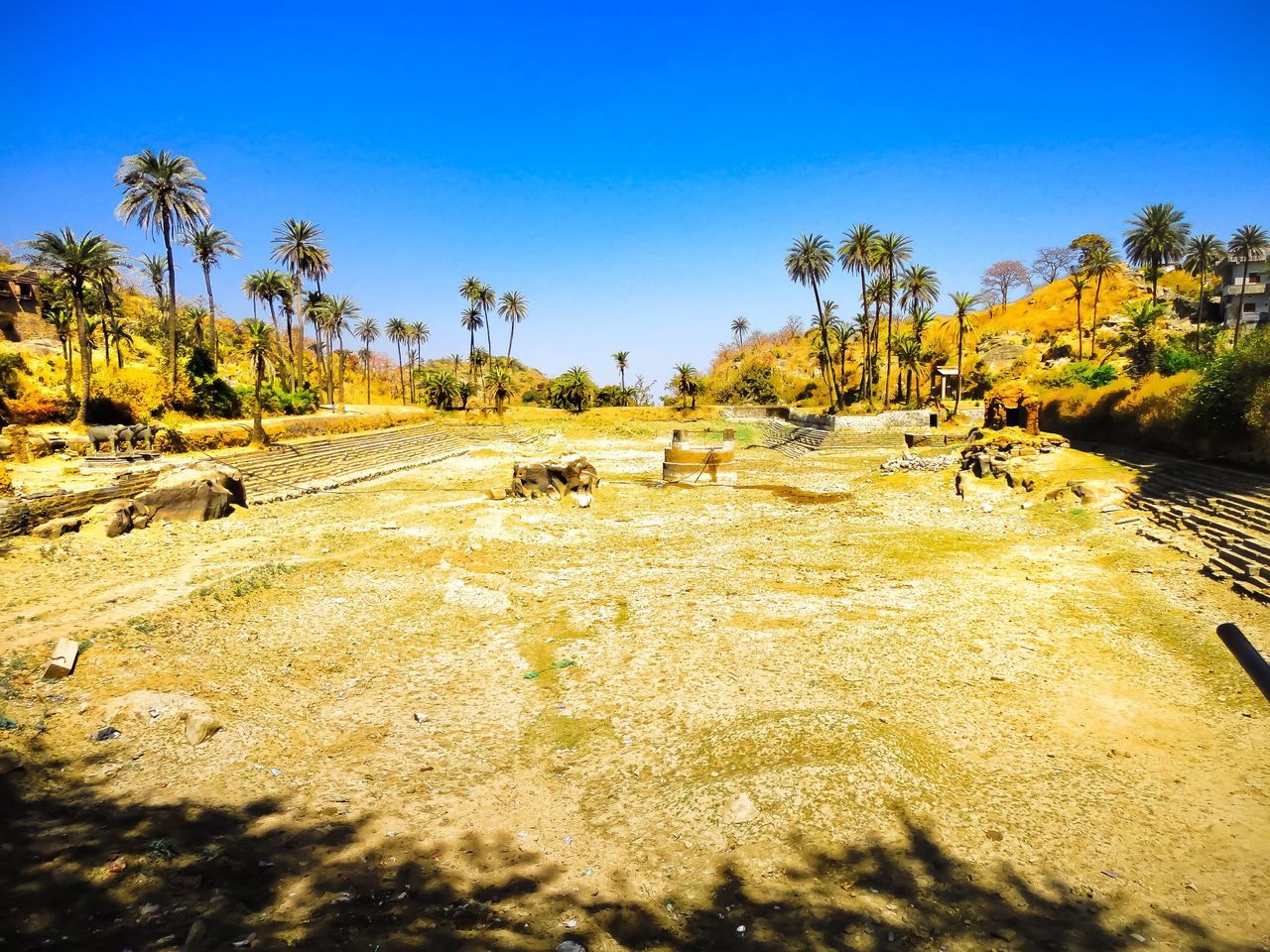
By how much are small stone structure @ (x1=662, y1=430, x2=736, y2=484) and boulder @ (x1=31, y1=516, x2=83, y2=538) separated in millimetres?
21926

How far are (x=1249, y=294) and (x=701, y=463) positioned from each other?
206 feet

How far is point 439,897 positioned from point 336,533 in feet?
50.1

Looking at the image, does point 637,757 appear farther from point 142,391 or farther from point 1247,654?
point 142,391

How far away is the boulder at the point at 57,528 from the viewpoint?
620 inches

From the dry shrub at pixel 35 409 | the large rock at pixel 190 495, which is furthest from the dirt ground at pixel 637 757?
the dry shrub at pixel 35 409

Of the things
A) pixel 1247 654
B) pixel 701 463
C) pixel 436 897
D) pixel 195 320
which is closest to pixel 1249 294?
pixel 701 463

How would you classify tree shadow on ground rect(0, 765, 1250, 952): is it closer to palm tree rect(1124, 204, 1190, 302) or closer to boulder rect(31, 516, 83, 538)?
boulder rect(31, 516, 83, 538)

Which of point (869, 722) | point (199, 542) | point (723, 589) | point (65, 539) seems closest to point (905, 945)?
point (869, 722)

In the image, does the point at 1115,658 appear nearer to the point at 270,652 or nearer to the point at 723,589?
the point at 723,589

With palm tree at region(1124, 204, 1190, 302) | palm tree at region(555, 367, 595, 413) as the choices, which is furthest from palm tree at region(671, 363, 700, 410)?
palm tree at region(1124, 204, 1190, 302)

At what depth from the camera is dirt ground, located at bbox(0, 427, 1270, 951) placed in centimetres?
498

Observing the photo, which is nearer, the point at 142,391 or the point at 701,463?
the point at 701,463

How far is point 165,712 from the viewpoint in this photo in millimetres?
8172

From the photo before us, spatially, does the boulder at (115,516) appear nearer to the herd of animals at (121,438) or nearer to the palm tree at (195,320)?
the herd of animals at (121,438)
